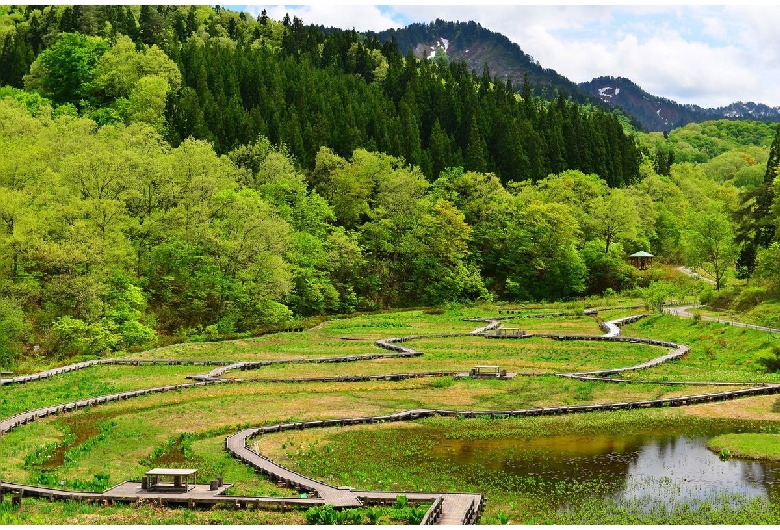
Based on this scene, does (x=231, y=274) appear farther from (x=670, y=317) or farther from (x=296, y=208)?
(x=670, y=317)

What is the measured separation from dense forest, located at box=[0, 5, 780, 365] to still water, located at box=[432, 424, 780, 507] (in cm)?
4808

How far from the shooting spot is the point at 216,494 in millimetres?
33875

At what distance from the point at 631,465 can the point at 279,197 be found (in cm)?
8952

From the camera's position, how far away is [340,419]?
50.0 meters

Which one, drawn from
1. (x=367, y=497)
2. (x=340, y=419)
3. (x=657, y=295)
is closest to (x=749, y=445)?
(x=367, y=497)

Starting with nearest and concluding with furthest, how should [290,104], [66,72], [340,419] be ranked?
[340,419]
[66,72]
[290,104]

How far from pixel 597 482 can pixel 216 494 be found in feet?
53.7

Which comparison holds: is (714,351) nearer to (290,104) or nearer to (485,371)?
(485,371)

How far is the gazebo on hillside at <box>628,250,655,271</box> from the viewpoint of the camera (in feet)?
444

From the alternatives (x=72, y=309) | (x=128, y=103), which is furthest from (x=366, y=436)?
(x=128, y=103)

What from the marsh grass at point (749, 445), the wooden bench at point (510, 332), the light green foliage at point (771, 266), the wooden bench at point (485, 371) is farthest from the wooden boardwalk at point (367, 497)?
the light green foliage at point (771, 266)

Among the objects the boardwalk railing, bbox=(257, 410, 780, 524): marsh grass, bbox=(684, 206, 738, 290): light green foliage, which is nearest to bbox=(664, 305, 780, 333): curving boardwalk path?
bbox=(684, 206, 738, 290): light green foliage

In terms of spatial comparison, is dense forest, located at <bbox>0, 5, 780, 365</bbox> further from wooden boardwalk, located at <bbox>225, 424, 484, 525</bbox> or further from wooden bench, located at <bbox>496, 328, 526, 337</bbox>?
wooden boardwalk, located at <bbox>225, 424, 484, 525</bbox>

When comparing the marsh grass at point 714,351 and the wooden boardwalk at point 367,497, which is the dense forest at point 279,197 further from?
the wooden boardwalk at point 367,497
